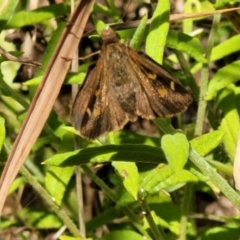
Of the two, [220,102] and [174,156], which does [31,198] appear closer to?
[220,102]

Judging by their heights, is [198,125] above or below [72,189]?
above

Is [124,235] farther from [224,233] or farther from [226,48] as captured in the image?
[226,48]

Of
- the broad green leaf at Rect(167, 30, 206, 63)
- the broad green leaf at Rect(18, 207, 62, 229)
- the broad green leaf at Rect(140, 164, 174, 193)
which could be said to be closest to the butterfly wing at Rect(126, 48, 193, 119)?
the broad green leaf at Rect(140, 164, 174, 193)

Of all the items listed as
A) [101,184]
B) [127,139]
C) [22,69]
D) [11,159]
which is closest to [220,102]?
[127,139]

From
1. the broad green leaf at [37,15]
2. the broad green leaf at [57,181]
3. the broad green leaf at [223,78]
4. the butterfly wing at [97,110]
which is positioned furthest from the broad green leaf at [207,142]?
the broad green leaf at [37,15]

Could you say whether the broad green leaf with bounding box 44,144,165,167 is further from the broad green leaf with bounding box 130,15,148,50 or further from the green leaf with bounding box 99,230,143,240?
the green leaf with bounding box 99,230,143,240

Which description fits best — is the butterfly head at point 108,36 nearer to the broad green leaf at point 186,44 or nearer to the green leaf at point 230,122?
the broad green leaf at point 186,44
